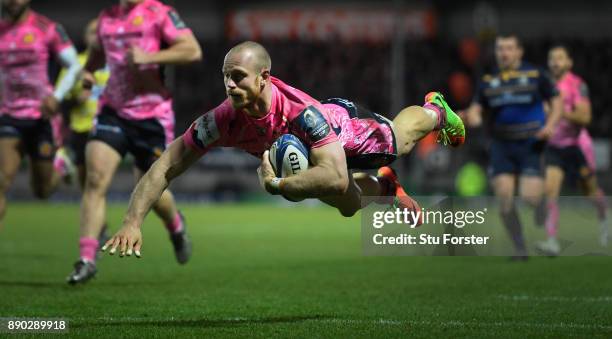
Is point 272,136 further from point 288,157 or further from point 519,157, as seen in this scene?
point 519,157

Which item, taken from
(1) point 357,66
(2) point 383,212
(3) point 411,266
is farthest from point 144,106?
(1) point 357,66

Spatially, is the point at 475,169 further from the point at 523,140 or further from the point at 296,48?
the point at 523,140

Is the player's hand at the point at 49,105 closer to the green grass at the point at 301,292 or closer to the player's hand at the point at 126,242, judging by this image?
the green grass at the point at 301,292

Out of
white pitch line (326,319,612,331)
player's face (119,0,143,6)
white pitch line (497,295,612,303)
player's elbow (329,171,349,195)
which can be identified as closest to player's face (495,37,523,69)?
white pitch line (497,295,612,303)

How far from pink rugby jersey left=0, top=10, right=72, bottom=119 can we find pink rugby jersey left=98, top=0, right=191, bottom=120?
1256 mm

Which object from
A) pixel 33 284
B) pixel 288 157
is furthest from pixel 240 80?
pixel 33 284

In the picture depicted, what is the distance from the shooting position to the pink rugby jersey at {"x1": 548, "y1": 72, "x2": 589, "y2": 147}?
14.5 m

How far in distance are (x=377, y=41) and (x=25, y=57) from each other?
27563 millimetres

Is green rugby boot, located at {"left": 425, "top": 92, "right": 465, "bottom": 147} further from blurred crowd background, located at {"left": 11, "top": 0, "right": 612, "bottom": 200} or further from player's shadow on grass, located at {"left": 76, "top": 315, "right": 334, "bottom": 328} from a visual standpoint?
blurred crowd background, located at {"left": 11, "top": 0, "right": 612, "bottom": 200}

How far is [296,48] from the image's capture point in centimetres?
3722

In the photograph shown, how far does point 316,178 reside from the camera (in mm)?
6531

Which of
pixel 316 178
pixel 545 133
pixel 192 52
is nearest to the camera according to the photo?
pixel 316 178

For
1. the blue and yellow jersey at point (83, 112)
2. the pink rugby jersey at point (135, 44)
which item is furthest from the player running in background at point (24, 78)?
the blue and yellow jersey at point (83, 112)

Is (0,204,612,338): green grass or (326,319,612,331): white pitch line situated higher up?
(326,319,612,331): white pitch line
